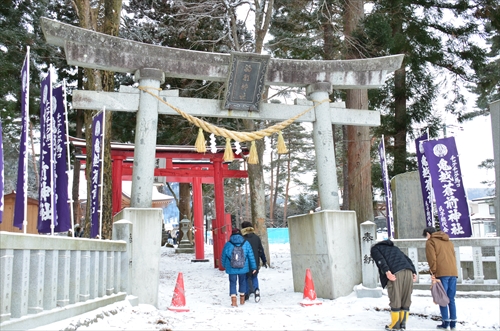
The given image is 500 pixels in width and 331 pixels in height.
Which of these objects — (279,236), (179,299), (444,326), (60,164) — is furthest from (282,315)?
(279,236)

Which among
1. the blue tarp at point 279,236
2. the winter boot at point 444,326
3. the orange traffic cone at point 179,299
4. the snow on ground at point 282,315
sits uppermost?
the blue tarp at point 279,236

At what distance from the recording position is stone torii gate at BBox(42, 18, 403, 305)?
8320 millimetres

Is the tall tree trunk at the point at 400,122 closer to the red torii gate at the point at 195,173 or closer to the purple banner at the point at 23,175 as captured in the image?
the red torii gate at the point at 195,173

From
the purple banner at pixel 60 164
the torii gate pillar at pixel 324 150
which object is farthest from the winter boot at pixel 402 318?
the purple banner at pixel 60 164

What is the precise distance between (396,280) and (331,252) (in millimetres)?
2593

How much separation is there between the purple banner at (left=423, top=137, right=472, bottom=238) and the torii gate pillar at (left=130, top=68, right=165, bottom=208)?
5501mm

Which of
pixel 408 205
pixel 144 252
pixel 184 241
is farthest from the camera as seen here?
pixel 184 241

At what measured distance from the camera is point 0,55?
50.6 ft

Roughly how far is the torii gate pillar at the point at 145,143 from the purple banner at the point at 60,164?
4.61ft

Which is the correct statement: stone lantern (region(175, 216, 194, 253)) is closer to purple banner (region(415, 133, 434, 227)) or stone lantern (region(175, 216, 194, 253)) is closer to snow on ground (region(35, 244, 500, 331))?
snow on ground (region(35, 244, 500, 331))

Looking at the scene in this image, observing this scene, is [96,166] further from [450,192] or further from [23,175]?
[450,192]

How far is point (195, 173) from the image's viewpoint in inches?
690

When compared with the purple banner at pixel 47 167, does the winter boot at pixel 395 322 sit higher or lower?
lower

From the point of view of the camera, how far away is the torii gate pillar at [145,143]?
8352mm
